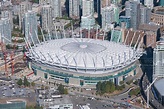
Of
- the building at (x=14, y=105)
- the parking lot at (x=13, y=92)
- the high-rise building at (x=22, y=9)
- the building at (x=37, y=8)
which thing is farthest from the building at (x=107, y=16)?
the building at (x=14, y=105)

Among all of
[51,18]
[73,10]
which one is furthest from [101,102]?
[73,10]

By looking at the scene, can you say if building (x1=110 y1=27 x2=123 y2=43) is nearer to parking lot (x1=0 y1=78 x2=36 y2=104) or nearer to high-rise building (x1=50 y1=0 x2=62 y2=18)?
high-rise building (x1=50 y1=0 x2=62 y2=18)

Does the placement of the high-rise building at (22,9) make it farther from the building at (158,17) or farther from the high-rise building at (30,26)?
the building at (158,17)

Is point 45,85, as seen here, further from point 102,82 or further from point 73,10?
point 73,10

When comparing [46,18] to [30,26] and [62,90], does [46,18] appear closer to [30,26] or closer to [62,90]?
[30,26]

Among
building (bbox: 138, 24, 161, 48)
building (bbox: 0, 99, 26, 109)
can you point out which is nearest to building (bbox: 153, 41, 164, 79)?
building (bbox: 138, 24, 161, 48)
